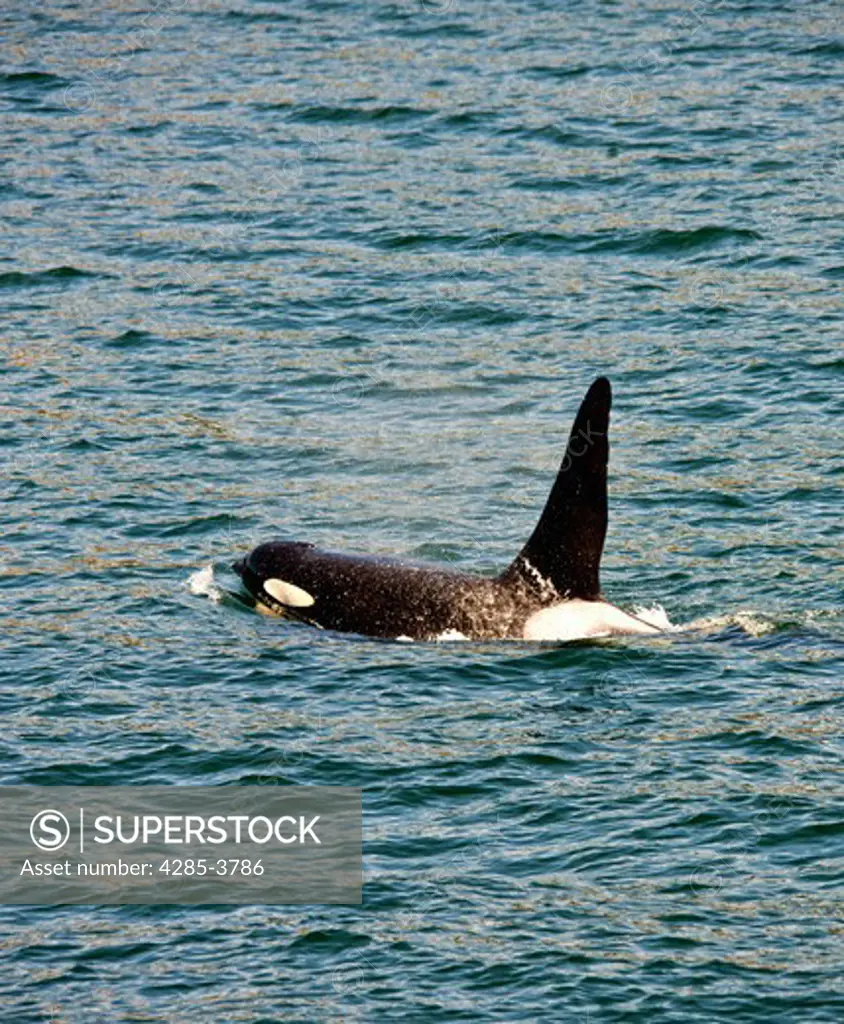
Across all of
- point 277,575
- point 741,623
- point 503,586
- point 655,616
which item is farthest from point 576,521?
point 277,575

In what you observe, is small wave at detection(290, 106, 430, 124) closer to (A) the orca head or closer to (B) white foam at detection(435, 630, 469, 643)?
(A) the orca head

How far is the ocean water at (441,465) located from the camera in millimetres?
14383

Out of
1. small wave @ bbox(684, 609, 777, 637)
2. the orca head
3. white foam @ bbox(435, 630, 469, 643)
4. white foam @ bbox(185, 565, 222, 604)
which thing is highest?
the orca head

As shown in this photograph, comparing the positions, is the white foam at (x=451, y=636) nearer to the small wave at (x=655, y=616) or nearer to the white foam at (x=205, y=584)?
the small wave at (x=655, y=616)

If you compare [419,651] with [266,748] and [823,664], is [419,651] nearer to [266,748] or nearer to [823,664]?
[266,748]

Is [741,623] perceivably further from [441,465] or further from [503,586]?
[441,465]

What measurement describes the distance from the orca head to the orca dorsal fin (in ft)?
6.61

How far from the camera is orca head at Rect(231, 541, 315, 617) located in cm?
1950

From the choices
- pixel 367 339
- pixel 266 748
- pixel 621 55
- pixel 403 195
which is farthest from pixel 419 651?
pixel 621 55

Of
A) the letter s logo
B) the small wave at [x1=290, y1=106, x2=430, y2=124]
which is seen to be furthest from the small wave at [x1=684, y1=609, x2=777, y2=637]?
the small wave at [x1=290, y1=106, x2=430, y2=124]

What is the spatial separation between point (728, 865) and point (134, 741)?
16.6 feet

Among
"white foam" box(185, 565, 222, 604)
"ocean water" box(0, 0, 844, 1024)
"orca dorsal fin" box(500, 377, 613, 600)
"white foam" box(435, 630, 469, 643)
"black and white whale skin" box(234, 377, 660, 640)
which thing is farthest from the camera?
"white foam" box(185, 565, 222, 604)

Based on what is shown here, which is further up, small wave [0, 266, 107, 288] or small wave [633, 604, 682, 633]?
small wave [0, 266, 107, 288]

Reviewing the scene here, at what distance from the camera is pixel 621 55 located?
38.8m
